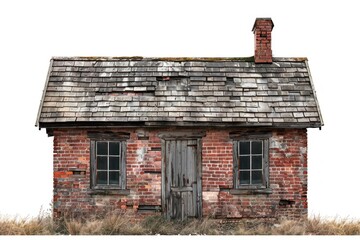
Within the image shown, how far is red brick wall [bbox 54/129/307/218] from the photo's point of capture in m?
15.8

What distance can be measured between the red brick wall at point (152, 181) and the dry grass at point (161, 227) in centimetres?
44

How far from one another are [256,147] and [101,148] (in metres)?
Result: 4.76

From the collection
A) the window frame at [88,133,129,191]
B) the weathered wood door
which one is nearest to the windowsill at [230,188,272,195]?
the weathered wood door

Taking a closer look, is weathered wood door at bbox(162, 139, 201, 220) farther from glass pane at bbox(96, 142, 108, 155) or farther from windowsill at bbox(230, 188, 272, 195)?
glass pane at bbox(96, 142, 108, 155)

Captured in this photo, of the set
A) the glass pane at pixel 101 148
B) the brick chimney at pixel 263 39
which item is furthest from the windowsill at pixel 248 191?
the brick chimney at pixel 263 39

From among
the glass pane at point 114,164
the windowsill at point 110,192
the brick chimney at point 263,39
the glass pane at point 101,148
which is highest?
the brick chimney at point 263,39

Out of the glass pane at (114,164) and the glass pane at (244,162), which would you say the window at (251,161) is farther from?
the glass pane at (114,164)

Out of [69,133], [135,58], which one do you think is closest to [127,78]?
[135,58]

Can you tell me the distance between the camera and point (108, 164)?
15.9 meters

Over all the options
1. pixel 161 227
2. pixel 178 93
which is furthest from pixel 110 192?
pixel 178 93

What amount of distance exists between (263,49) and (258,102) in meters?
2.35

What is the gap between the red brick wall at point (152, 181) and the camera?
51.9 feet

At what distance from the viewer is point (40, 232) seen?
14.4m

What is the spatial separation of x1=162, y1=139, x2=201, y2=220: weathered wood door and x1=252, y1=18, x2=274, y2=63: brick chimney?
3.99 meters
